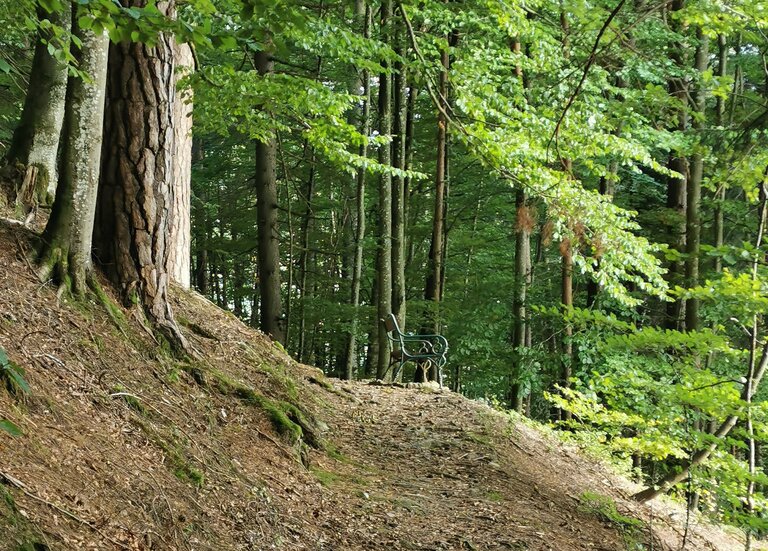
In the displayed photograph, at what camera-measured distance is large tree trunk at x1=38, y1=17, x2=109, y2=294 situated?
428 centimetres

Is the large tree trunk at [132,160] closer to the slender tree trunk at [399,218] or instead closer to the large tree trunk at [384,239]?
the large tree trunk at [384,239]

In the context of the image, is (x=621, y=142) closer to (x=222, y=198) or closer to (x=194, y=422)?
(x=194, y=422)

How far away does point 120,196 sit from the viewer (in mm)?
4855

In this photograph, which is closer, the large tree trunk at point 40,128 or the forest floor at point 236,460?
the forest floor at point 236,460

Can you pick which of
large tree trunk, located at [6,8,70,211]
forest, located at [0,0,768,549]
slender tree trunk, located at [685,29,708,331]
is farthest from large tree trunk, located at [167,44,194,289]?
slender tree trunk, located at [685,29,708,331]

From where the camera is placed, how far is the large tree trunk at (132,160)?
485 cm

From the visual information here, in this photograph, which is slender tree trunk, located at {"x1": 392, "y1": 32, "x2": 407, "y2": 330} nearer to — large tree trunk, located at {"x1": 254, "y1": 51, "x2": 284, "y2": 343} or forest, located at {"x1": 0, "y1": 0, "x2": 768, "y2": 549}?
forest, located at {"x1": 0, "y1": 0, "x2": 768, "y2": 549}

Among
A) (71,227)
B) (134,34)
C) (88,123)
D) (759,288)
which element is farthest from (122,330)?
(759,288)

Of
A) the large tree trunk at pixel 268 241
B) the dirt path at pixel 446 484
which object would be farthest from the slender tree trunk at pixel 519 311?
the large tree trunk at pixel 268 241

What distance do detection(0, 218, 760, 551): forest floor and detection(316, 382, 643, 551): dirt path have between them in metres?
0.02

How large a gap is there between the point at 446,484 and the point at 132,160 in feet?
12.2

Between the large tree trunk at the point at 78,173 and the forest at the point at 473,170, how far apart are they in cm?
1

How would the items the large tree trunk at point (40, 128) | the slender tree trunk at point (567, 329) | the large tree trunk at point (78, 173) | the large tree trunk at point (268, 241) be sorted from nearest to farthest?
the large tree trunk at point (78, 173) → the large tree trunk at point (40, 128) → the large tree trunk at point (268, 241) → the slender tree trunk at point (567, 329)

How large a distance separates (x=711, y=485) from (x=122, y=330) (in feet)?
16.2
